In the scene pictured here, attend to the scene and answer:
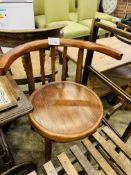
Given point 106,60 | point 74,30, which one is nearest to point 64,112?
point 106,60

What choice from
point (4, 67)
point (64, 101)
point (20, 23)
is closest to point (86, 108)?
point (64, 101)

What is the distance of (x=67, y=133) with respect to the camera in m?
0.92

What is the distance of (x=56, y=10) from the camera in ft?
9.08

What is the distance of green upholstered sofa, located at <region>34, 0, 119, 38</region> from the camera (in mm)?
2654

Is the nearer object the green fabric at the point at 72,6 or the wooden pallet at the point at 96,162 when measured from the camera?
the wooden pallet at the point at 96,162

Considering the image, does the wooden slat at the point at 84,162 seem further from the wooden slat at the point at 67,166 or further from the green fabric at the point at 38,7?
the green fabric at the point at 38,7

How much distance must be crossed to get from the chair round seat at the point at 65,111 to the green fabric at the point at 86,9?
84.0 inches

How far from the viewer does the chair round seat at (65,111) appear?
93 centimetres

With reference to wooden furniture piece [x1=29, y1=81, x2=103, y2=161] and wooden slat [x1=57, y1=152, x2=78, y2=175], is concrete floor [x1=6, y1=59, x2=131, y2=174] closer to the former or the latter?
wooden furniture piece [x1=29, y1=81, x2=103, y2=161]

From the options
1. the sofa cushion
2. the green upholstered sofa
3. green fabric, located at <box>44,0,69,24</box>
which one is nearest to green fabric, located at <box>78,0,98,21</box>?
the green upholstered sofa

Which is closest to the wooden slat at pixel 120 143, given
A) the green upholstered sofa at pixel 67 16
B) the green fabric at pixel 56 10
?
the green upholstered sofa at pixel 67 16

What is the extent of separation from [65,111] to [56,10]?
2152 millimetres

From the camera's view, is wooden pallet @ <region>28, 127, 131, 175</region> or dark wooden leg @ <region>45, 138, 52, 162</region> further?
dark wooden leg @ <region>45, 138, 52, 162</region>

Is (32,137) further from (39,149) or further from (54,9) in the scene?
(54,9)
